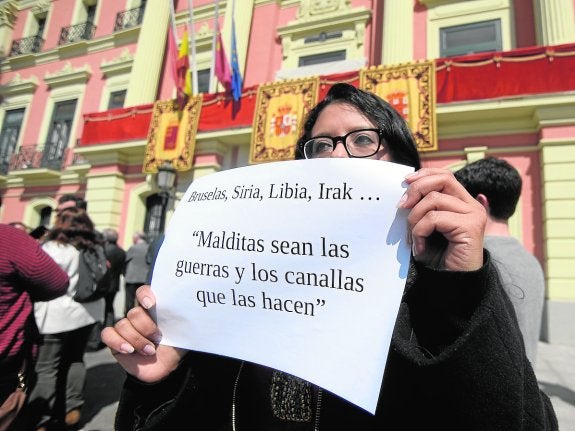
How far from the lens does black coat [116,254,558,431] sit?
650 millimetres

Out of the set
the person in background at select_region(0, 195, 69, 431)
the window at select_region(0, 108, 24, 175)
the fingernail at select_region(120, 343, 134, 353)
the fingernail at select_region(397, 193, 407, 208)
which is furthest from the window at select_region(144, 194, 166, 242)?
the fingernail at select_region(397, 193, 407, 208)

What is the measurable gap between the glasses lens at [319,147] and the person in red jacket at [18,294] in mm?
1618

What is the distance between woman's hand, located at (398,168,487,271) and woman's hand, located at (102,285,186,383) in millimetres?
670

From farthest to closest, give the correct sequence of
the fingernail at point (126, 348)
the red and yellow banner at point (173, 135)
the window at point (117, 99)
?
1. the window at point (117, 99)
2. the red and yellow banner at point (173, 135)
3. the fingernail at point (126, 348)

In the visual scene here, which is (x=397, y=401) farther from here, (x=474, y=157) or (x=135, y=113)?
(x=135, y=113)

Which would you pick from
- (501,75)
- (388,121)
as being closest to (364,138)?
(388,121)

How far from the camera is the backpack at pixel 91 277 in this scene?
270cm

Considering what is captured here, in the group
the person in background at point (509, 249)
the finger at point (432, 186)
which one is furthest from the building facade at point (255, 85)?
the finger at point (432, 186)

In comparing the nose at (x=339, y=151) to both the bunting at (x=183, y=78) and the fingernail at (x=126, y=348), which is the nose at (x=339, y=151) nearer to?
the fingernail at (x=126, y=348)

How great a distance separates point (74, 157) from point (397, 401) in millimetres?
14960

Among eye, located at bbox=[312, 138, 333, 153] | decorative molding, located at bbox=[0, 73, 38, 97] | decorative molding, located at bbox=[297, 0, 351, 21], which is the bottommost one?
eye, located at bbox=[312, 138, 333, 153]

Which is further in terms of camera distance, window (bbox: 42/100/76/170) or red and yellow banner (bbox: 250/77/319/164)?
window (bbox: 42/100/76/170)

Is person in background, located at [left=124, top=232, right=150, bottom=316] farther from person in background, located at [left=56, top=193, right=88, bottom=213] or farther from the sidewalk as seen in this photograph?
the sidewalk

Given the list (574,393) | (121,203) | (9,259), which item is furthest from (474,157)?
(121,203)
